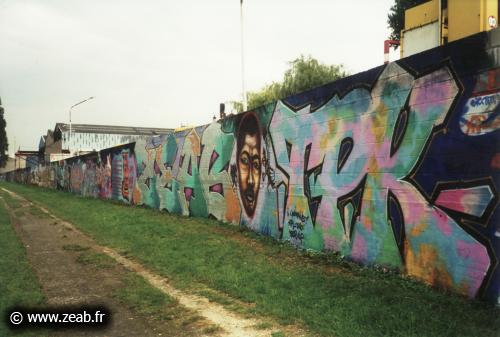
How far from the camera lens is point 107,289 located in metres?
5.96

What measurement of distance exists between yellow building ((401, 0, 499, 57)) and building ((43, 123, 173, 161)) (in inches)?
2085

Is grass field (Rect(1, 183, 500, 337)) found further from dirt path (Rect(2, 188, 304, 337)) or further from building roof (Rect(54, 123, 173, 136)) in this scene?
building roof (Rect(54, 123, 173, 136))

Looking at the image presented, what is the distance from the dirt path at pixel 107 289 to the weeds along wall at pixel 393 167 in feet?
7.47

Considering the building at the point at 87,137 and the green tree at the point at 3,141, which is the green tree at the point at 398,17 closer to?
the building at the point at 87,137

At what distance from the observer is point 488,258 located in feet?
15.6

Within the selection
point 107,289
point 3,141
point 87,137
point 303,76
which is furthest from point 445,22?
point 3,141

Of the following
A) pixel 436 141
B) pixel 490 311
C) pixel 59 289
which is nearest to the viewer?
pixel 490 311

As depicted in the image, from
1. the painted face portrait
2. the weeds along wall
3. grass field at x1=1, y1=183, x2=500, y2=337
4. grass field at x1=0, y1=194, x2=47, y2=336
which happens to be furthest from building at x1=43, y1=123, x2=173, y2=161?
grass field at x1=1, y1=183, x2=500, y2=337

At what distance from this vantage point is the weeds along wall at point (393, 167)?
4906 mm

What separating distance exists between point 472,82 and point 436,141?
2.61 ft

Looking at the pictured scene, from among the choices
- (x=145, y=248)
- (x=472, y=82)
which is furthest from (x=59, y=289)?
(x=472, y=82)

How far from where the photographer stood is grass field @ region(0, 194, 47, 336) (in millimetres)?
5081

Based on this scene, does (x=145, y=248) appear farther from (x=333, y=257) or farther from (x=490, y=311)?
(x=490, y=311)

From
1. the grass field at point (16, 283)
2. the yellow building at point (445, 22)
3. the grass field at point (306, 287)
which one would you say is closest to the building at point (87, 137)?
the grass field at point (16, 283)
